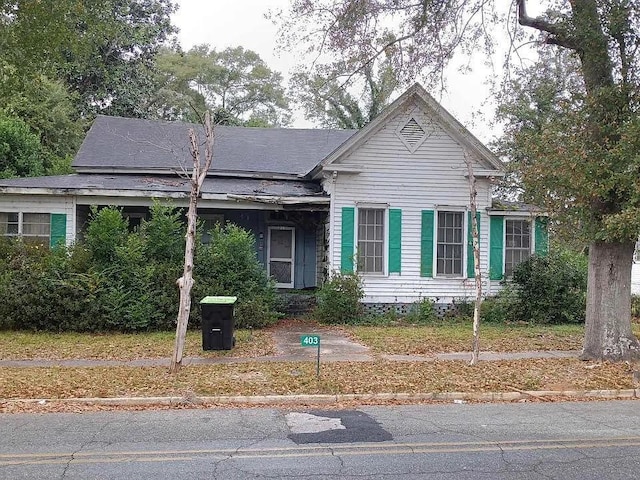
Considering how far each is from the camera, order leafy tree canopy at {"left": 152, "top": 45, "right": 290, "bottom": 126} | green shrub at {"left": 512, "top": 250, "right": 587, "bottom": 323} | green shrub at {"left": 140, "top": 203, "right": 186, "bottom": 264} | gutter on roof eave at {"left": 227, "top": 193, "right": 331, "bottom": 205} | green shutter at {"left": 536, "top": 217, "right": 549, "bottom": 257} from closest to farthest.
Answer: green shrub at {"left": 140, "top": 203, "right": 186, "bottom": 264} → gutter on roof eave at {"left": 227, "top": 193, "right": 331, "bottom": 205} → green shrub at {"left": 512, "top": 250, "right": 587, "bottom": 323} → green shutter at {"left": 536, "top": 217, "right": 549, "bottom": 257} → leafy tree canopy at {"left": 152, "top": 45, "right": 290, "bottom": 126}

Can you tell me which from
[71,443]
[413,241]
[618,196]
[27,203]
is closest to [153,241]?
[27,203]

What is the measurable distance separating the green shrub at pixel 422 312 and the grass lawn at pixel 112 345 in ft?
14.9

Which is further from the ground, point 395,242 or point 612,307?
point 395,242

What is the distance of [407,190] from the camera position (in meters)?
17.6

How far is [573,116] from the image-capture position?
11.1 m

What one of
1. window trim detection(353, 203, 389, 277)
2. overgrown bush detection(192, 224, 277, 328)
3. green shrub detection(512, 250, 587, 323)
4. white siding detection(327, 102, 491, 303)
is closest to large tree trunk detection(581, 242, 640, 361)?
green shrub detection(512, 250, 587, 323)

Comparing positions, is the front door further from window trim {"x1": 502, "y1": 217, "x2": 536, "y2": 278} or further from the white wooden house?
window trim {"x1": 502, "y1": 217, "x2": 536, "y2": 278}

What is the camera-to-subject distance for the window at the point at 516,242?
60.0ft

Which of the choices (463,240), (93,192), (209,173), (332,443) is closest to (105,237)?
(93,192)

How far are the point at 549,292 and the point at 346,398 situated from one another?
1022 cm

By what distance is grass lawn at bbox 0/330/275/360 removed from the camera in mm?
11672

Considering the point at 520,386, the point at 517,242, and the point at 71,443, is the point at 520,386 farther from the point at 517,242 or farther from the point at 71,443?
the point at 517,242

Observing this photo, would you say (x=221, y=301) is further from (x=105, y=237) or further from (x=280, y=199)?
(x=280, y=199)

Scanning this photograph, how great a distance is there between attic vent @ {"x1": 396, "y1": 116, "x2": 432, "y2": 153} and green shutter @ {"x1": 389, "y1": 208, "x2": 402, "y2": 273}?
6.35ft
